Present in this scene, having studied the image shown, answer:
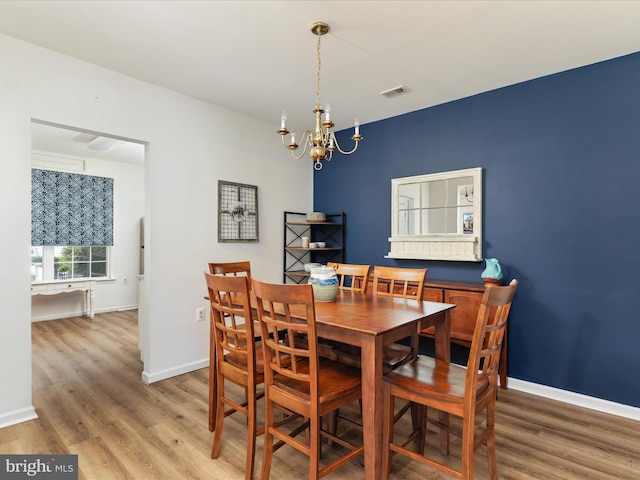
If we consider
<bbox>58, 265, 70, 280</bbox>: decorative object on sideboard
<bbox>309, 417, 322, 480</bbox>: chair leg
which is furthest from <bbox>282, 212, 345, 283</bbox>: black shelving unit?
<bbox>58, 265, 70, 280</bbox>: decorative object on sideboard

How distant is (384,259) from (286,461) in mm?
2470

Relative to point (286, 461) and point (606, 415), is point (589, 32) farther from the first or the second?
point (286, 461)

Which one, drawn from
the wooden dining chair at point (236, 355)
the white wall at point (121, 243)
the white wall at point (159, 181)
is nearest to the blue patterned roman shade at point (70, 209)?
the white wall at point (121, 243)

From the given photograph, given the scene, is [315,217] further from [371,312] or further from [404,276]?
[371,312]

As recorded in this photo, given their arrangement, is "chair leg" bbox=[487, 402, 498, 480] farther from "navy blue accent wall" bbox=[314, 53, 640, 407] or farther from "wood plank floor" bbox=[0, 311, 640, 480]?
"navy blue accent wall" bbox=[314, 53, 640, 407]

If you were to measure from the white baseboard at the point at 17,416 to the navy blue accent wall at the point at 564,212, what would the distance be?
138 inches

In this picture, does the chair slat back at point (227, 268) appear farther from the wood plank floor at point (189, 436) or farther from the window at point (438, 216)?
the window at point (438, 216)

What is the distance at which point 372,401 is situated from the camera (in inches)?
62.7

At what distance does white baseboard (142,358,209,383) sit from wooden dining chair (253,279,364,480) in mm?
1825

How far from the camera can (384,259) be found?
4043mm

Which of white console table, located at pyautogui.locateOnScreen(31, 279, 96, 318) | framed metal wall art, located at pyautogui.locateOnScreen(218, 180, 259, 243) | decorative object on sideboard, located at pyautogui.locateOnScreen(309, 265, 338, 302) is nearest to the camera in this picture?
decorative object on sideboard, located at pyautogui.locateOnScreen(309, 265, 338, 302)

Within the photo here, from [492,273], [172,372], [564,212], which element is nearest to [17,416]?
[172,372]

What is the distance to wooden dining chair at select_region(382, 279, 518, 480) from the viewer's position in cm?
151

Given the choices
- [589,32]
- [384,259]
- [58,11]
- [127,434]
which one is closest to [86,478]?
[127,434]
